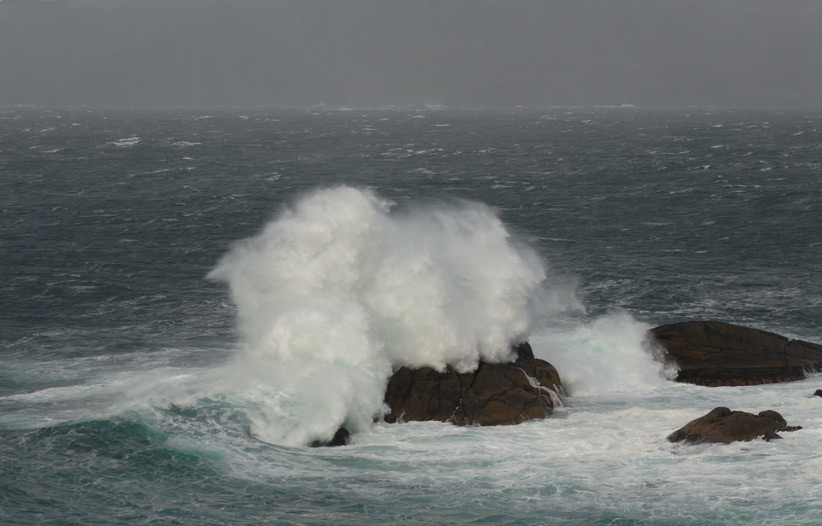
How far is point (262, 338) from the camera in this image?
3800 centimetres

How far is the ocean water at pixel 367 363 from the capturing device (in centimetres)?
2805

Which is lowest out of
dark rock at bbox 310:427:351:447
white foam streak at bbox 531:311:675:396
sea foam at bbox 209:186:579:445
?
dark rock at bbox 310:427:351:447

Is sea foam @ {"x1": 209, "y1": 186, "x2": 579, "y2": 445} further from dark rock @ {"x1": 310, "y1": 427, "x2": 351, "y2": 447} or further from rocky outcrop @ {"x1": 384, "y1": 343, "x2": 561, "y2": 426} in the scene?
rocky outcrop @ {"x1": 384, "y1": 343, "x2": 561, "y2": 426}

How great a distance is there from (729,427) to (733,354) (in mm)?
9088

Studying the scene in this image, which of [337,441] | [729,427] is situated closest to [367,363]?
[337,441]

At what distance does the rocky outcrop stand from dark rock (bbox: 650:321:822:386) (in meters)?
6.33

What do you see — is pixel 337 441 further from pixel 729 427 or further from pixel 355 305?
pixel 729 427

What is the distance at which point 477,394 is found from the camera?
3534cm

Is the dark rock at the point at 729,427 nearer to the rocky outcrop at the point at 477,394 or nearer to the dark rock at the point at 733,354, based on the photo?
the rocky outcrop at the point at 477,394

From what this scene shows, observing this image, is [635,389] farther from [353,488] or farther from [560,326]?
[353,488]

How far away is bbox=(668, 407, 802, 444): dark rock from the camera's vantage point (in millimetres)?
31406

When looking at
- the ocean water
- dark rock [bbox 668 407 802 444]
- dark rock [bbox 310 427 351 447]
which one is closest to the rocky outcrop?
the ocean water

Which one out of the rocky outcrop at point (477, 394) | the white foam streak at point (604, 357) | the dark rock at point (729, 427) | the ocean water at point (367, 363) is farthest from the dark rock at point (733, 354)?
the dark rock at point (729, 427)

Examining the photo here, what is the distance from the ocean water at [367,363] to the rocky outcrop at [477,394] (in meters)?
0.65
